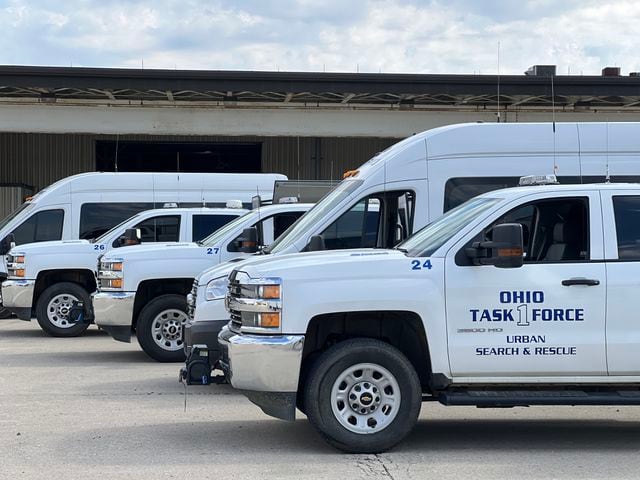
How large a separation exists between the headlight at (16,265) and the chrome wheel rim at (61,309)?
644mm

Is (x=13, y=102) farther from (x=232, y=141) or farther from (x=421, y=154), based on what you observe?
(x=421, y=154)

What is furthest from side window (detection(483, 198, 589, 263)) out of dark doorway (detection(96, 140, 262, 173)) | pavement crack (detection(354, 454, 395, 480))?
dark doorway (detection(96, 140, 262, 173))

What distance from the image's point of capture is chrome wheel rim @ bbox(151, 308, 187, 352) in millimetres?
12836

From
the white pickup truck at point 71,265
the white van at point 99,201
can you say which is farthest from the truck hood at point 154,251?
the white van at point 99,201

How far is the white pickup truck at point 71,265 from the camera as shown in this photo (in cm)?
1577

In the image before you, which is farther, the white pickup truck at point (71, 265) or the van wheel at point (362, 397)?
the white pickup truck at point (71, 265)

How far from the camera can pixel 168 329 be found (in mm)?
12914

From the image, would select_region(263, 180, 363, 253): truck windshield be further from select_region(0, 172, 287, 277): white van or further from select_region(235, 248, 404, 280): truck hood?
select_region(0, 172, 287, 277): white van

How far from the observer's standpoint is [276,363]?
24.1 ft

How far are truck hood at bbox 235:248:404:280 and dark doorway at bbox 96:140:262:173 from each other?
28.7 meters

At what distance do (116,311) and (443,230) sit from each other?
612 cm

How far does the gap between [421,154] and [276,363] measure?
4584mm

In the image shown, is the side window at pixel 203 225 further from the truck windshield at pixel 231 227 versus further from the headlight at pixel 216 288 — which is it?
the headlight at pixel 216 288

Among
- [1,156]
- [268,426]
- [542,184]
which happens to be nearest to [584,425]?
[542,184]
